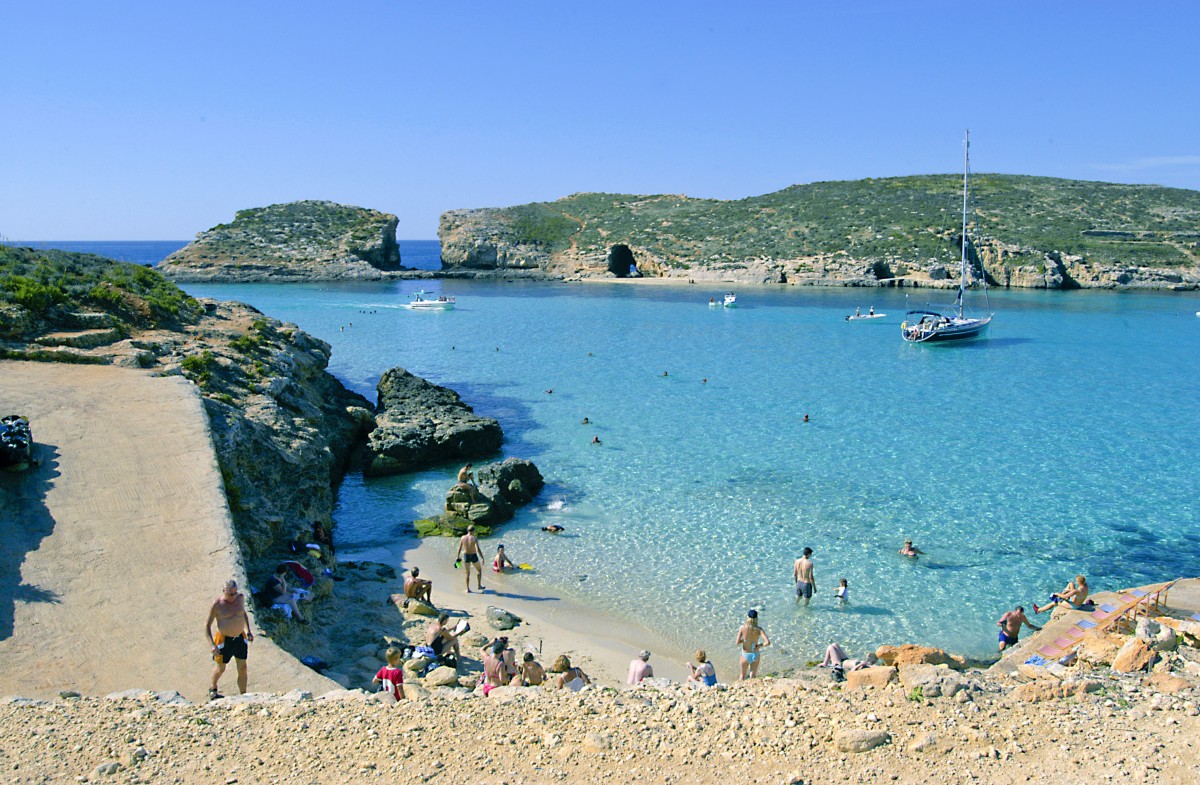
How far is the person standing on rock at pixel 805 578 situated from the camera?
13586 mm

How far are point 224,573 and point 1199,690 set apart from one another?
11.5 metres

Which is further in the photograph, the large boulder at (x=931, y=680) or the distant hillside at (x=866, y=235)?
the distant hillside at (x=866, y=235)

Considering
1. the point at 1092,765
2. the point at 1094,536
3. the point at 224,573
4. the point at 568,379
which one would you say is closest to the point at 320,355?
the point at 568,379

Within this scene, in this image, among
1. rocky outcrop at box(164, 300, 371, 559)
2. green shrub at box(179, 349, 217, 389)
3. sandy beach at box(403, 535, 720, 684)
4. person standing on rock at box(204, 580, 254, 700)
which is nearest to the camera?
person standing on rock at box(204, 580, 254, 700)

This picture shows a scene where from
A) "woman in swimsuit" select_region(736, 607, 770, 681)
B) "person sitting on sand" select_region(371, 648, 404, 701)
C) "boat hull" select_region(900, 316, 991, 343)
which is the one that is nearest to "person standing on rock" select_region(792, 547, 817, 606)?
"woman in swimsuit" select_region(736, 607, 770, 681)

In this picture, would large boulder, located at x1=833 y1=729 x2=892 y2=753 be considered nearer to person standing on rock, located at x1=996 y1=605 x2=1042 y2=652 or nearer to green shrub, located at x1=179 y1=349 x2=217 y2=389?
person standing on rock, located at x1=996 y1=605 x2=1042 y2=652

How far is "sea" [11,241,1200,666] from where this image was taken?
14258 millimetres

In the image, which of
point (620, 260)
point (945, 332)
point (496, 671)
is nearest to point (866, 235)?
point (620, 260)

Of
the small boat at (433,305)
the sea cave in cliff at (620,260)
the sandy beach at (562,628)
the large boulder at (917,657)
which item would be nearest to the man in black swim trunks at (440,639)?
the sandy beach at (562,628)

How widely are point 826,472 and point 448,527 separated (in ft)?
33.2

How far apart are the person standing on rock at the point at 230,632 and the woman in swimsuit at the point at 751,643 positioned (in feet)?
21.6

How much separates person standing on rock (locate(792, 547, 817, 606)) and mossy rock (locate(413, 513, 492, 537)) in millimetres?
6832

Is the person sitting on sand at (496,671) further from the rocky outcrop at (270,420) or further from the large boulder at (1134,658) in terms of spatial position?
the large boulder at (1134,658)

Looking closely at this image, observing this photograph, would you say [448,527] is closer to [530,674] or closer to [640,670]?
[530,674]
